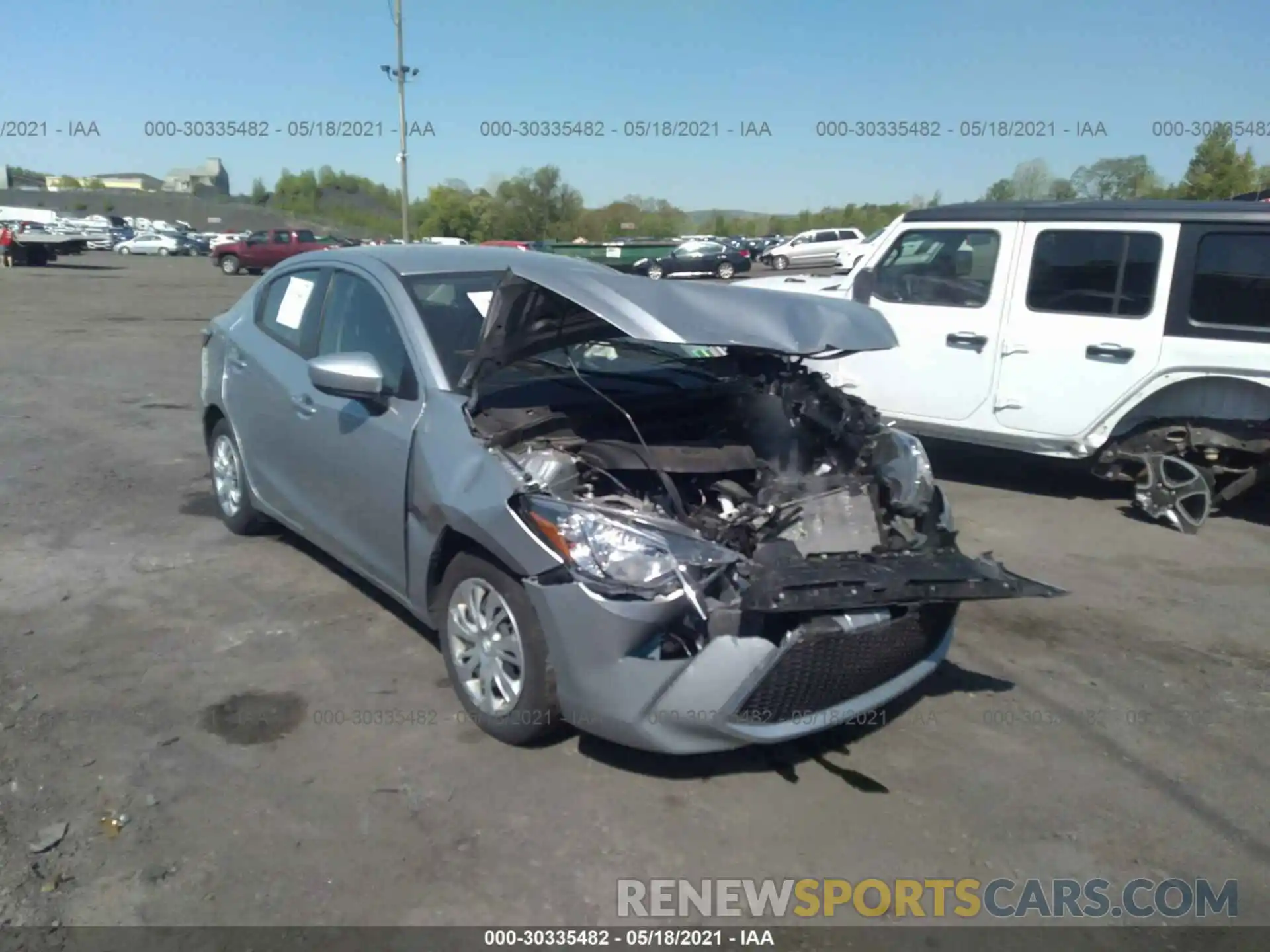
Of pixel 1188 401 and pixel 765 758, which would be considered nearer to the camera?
pixel 765 758

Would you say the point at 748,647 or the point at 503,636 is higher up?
the point at 748,647

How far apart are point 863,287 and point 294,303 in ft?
14.0

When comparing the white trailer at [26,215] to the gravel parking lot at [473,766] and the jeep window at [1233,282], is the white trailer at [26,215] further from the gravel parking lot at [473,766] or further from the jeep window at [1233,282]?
the jeep window at [1233,282]

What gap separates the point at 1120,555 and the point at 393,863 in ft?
16.3

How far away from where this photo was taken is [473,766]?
3730 millimetres

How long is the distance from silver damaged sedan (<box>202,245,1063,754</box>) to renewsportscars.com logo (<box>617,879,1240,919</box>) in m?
0.48

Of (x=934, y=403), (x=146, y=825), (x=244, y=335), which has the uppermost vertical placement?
(x=244, y=335)

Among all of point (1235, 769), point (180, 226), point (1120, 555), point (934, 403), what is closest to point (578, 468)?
point (1235, 769)

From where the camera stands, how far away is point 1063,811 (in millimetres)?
3576

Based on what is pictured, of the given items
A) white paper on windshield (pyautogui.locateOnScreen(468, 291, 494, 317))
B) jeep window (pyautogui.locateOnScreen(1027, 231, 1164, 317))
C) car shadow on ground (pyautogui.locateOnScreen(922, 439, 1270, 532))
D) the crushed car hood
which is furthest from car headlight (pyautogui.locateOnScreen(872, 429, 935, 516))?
car shadow on ground (pyautogui.locateOnScreen(922, 439, 1270, 532))

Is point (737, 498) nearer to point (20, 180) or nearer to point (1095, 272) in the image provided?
point (1095, 272)

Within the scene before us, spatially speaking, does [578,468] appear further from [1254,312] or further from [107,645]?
[1254,312]

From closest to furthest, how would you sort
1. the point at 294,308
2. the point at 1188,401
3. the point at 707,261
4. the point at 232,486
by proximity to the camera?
the point at 294,308
the point at 232,486
the point at 1188,401
the point at 707,261

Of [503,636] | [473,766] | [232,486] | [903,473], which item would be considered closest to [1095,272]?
[903,473]
